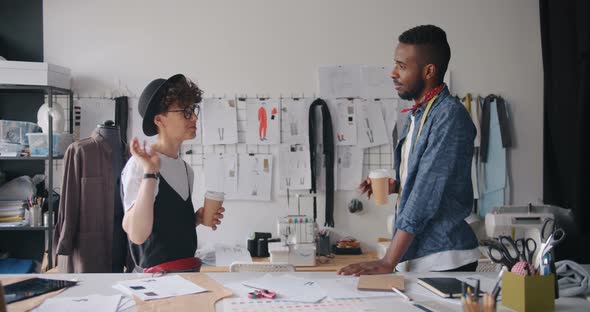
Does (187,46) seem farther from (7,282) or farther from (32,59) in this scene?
(7,282)

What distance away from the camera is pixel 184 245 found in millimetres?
1977

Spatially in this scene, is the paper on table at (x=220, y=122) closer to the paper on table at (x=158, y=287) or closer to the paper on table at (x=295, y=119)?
the paper on table at (x=295, y=119)

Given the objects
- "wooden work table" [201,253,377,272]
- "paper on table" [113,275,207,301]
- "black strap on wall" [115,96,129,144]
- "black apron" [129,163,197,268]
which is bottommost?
"wooden work table" [201,253,377,272]

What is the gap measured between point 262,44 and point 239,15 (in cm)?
28

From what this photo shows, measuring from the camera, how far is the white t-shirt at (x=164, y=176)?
184 centimetres

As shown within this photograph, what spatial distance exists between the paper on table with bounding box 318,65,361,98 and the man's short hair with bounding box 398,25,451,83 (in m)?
1.93

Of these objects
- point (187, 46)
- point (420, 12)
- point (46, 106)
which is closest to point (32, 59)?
point (46, 106)

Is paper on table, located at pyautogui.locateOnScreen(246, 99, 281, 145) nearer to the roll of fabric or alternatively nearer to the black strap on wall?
the black strap on wall

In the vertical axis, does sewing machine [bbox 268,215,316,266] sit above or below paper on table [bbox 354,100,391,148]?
below

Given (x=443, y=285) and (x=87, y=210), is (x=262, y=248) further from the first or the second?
(x=443, y=285)

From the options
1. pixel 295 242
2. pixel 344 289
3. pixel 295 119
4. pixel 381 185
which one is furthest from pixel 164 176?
pixel 295 119

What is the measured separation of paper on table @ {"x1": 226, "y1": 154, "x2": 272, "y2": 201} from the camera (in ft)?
12.8

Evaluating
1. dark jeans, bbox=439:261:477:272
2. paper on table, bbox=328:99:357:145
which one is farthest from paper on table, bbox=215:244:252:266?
dark jeans, bbox=439:261:477:272

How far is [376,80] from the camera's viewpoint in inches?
155
